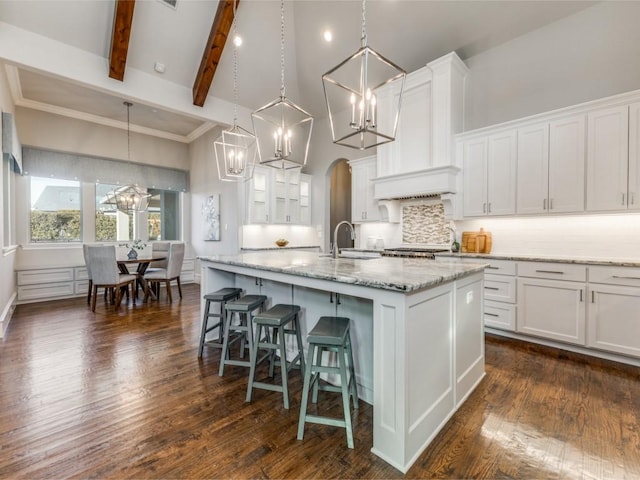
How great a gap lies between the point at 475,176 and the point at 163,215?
6.77 meters

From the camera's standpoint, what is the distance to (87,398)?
2.21 m

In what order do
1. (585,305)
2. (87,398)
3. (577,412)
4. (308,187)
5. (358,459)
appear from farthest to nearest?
(308,187) → (585,305) → (87,398) → (577,412) → (358,459)

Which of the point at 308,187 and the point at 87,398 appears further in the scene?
the point at 308,187

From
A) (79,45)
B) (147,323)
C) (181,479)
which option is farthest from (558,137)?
(79,45)

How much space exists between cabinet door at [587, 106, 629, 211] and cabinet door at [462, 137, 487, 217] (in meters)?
1.00

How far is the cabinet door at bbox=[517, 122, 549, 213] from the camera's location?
3.35 m

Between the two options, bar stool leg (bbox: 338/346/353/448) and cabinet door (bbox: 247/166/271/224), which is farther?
cabinet door (bbox: 247/166/271/224)

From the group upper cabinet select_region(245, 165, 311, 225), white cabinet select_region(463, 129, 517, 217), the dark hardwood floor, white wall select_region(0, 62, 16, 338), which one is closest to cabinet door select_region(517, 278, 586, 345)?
the dark hardwood floor

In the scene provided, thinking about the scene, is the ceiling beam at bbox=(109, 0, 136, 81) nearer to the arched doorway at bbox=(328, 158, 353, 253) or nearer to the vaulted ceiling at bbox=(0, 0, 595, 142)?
the vaulted ceiling at bbox=(0, 0, 595, 142)

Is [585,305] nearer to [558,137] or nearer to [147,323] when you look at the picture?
[558,137]

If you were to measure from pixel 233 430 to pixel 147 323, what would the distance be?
2.86 m

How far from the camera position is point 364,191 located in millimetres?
5316

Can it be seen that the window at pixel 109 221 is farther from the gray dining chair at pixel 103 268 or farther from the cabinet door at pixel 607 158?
the cabinet door at pixel 607 158

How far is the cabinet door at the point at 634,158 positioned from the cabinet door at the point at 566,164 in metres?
0.35
